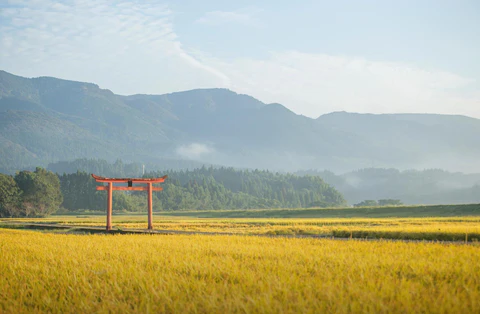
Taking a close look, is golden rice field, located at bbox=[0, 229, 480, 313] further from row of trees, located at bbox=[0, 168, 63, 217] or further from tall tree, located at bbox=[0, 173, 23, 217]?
row of trees, located at bbox=[0, 168, 63, 217]

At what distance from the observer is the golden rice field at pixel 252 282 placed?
350 inches

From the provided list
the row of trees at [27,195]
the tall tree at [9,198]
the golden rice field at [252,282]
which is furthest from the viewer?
the row of trees at [27,195]

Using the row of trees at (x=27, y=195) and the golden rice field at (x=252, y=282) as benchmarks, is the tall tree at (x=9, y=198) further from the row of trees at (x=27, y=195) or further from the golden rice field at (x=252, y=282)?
the golden rice field at (x=252, y=282)

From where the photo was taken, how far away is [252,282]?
11.1 m

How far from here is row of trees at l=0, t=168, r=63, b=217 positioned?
103m

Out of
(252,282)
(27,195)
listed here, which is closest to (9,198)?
(27,195)

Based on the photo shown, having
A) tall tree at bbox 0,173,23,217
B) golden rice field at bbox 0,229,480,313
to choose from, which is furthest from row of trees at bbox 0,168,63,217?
golden rice field at bbox 0,229,480,313

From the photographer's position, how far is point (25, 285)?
11945mm

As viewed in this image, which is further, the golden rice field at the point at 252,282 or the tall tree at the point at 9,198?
the tall tree at the point at 9,198

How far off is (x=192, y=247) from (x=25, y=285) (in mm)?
8601

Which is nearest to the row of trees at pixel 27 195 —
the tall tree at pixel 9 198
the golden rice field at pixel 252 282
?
the tall tree at pixel 9 198

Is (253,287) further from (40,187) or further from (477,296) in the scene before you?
(40,187)

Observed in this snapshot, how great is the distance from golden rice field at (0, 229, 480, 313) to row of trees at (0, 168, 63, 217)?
93.0m

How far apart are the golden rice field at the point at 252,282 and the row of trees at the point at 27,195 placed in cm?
9296
